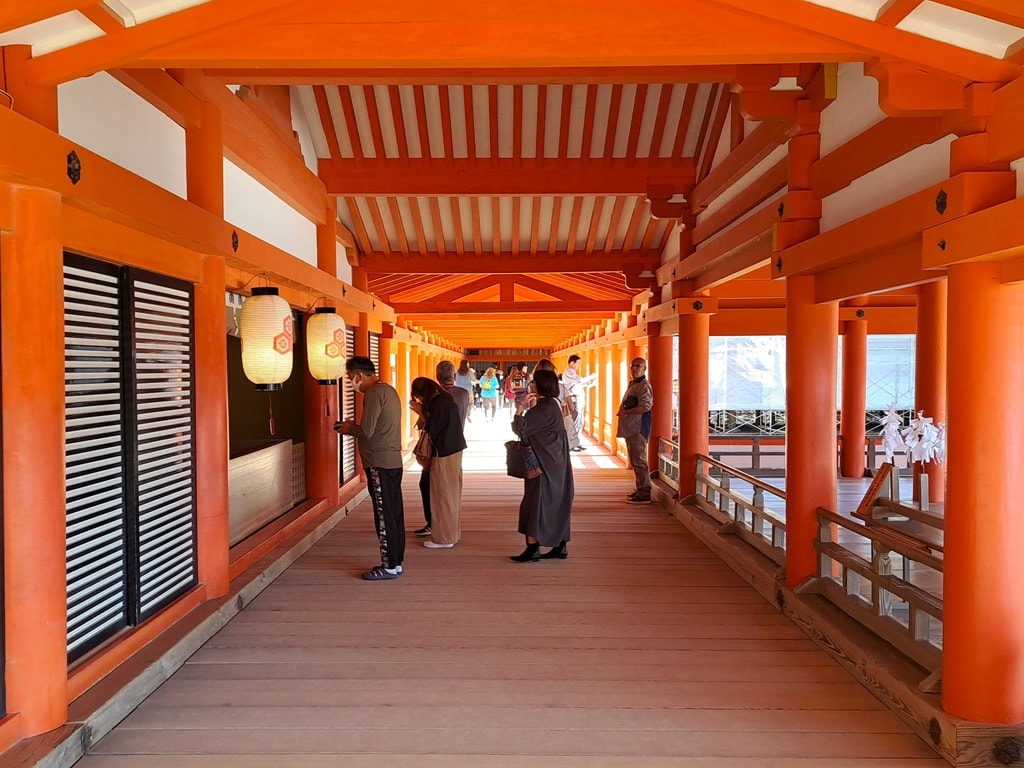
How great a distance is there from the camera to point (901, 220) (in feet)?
10.8

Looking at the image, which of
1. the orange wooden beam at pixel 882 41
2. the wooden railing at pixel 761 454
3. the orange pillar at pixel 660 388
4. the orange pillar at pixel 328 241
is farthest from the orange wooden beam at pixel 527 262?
the orange wooden beam at pixel 882 41

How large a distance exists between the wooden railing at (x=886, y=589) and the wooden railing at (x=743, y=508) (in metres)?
0.53

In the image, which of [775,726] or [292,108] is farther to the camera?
[292,108]

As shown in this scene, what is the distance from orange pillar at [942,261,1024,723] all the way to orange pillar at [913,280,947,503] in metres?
4.99

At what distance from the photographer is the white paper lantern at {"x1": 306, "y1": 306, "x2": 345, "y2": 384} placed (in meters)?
5.80

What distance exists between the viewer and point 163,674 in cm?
355

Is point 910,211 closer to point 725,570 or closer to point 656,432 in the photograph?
point 725,570

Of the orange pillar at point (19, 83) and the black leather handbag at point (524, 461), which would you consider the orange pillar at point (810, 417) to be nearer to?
the black leather handbag at point (524, 461)

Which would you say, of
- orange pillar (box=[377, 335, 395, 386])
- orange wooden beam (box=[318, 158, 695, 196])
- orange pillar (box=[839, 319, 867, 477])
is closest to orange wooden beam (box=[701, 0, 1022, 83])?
orange wooden beam (box=[318, 158, 695, 196])

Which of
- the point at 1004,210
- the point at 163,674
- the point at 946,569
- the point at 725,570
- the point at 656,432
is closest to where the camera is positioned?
the point at 1004,210

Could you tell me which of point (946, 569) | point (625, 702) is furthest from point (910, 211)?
point (625, 702)

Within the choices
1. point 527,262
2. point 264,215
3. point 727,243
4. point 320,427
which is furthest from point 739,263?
point 320,427

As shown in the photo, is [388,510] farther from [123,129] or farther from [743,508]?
[743,508]

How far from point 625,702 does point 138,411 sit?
2805 mm
